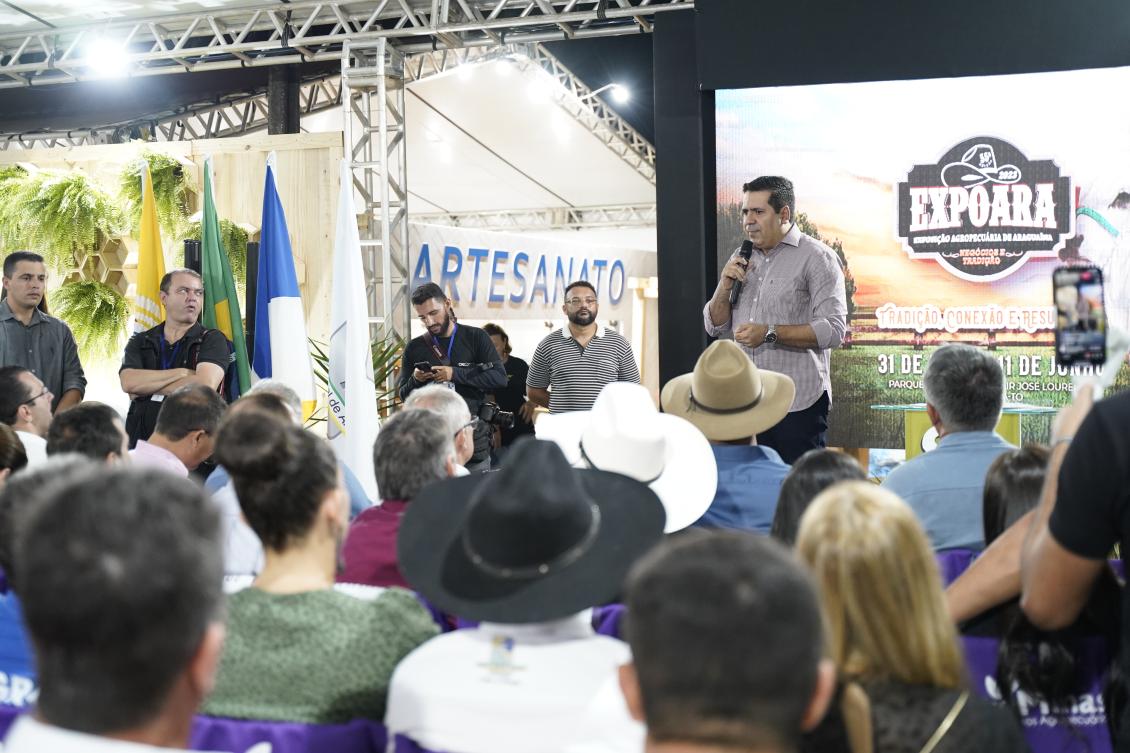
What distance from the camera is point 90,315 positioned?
817cm

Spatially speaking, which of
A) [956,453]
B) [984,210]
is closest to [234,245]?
[984,210]

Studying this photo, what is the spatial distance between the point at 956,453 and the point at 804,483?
620 mm

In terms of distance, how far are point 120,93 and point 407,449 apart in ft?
29.8

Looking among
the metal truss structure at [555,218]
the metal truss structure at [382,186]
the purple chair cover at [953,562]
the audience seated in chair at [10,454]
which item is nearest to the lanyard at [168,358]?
the audience seated in chair at [10,454]

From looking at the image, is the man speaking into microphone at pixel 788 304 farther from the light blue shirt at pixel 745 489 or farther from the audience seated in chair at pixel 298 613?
the audience seated in chair at pixel 298 613

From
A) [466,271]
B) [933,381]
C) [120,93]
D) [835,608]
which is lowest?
[835,608]

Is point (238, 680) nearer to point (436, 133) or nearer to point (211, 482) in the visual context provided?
point (211, 482)

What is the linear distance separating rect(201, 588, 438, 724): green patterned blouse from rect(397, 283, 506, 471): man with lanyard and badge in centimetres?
412

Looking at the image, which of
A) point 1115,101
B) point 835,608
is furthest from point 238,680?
point 1115,101

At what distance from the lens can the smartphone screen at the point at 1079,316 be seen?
5.25ft

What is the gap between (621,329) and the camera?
11.4 m

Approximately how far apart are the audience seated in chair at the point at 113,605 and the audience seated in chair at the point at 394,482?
3.96ft

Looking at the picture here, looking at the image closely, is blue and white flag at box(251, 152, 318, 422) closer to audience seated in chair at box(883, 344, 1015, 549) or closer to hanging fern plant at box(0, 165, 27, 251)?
audience seated in chair at box(883, 344, 1015, 549)

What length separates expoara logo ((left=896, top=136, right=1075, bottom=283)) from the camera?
18.4 feet
